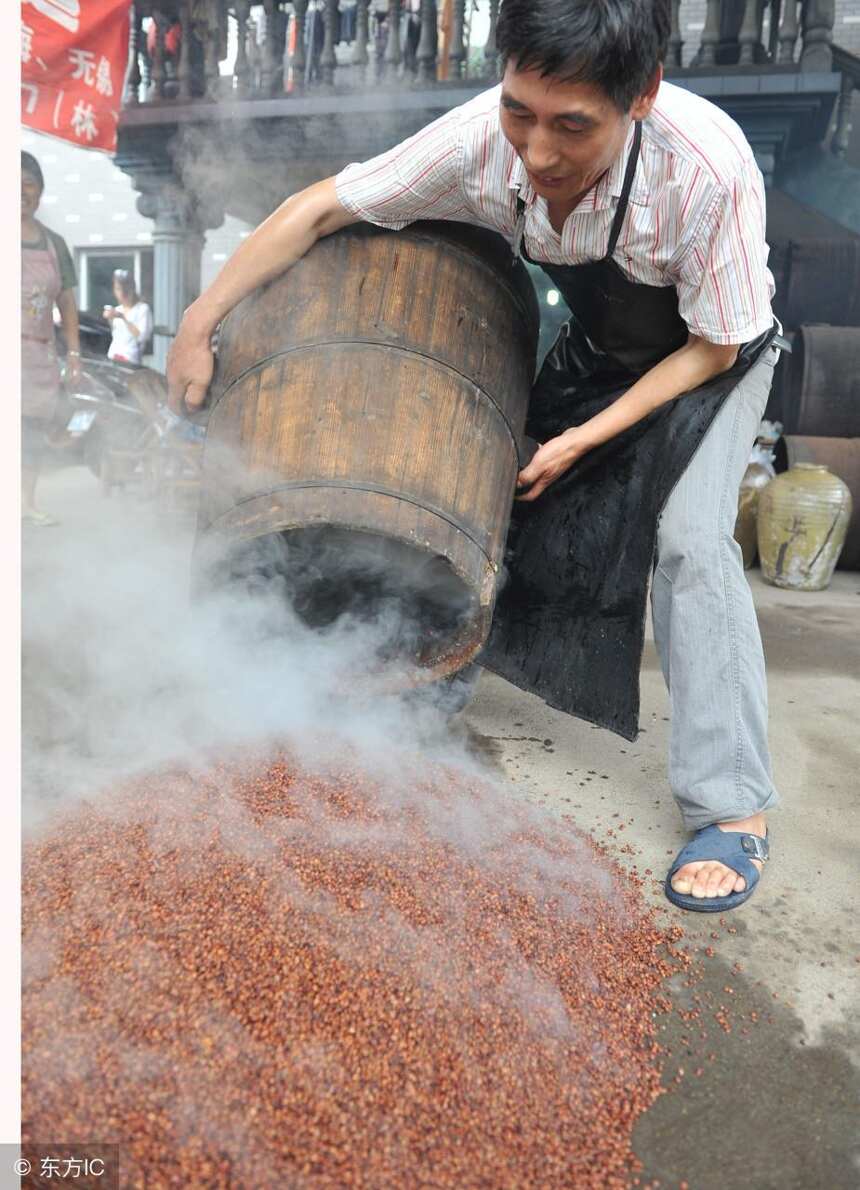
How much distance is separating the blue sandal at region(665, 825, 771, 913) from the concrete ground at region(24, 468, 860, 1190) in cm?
2

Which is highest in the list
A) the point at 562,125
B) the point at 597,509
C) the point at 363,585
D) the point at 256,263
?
the point at 562,125

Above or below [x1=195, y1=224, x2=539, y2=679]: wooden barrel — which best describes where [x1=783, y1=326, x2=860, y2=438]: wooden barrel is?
below

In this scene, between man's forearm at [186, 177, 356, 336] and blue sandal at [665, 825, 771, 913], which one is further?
man's forearm at [186, 177, 356, 336]

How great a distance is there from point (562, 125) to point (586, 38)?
133 mm

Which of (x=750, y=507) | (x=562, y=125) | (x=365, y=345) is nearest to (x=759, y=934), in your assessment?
(x=365, y=345)

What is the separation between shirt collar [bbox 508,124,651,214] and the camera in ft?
5.56

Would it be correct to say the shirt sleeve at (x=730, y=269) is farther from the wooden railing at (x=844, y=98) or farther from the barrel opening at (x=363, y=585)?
the wooden railing at (x=844, y=98)

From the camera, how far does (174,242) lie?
314 inches

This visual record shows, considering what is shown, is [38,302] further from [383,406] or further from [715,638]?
[715,638]

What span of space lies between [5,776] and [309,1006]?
0.65 meters

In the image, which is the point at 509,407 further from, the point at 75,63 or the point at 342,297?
the point at 75,63

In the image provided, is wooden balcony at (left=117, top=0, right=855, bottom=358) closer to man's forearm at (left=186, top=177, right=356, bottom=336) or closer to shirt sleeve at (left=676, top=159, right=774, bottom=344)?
man's forearm at (left=186, top=177, right=356, bottom=336)

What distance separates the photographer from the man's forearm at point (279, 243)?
74.4 inches

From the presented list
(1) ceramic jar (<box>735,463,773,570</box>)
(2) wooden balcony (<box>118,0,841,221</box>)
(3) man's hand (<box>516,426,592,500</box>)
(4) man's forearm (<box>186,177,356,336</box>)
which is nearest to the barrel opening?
(3) man's hand (<box>516,426,592,500</box>)
